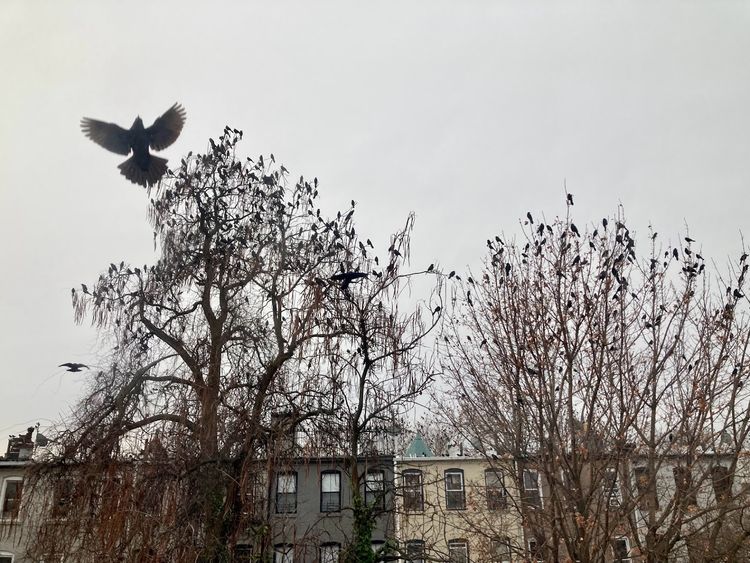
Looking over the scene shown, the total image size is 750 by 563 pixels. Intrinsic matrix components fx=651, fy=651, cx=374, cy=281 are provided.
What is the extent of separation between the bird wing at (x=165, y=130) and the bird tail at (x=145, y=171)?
1.08 ft

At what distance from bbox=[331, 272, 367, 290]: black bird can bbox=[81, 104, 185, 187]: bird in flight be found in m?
4.22

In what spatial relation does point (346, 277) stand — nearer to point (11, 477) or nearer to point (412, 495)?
point (412, 495)

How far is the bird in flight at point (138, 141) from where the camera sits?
11188mm

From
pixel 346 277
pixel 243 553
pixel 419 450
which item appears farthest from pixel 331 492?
pixel 346 277

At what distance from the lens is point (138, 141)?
445 inches

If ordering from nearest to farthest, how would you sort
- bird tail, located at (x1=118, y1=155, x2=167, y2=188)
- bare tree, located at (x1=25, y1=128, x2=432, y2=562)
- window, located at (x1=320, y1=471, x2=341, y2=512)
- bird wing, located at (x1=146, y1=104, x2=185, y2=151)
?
bare tree, located at (x1=25, y1=128, x2=432, y2=562) → bird tail, located at (x1=118, y1=155, x2=167, y2=188) → bird wing, located at (x1=146, y1=104, x2=185, y2=151) → window, located at (x1=320, y1=471, x2=341, y2=512)

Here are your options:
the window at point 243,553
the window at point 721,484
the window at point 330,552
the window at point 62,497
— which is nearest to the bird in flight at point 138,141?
the window at point 62,497

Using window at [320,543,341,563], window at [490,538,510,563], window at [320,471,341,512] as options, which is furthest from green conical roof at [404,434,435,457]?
window at [320,543,341,563]

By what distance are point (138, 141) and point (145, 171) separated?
1.85 ft

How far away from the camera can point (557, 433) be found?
915 cm

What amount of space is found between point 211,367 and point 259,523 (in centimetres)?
215

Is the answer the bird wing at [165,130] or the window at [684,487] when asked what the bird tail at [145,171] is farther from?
the window at [684,487]

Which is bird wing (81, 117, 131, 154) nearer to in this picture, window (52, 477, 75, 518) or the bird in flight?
the bird in flight

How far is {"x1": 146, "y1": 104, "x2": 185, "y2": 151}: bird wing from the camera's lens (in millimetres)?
11477
